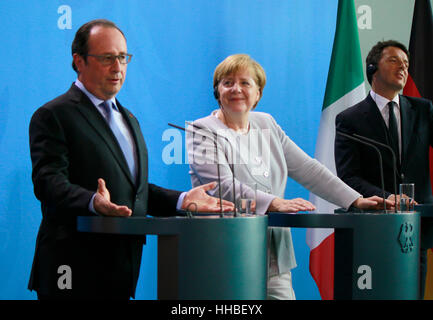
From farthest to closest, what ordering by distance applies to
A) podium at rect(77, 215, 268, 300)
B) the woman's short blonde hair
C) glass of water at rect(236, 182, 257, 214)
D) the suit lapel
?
the woman's short blonde hair, the suit lapel, glass of water at rect(236, 182, 257, 214), podium at rect(77, 215, 268, 300)

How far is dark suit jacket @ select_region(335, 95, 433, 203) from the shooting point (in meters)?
3.54

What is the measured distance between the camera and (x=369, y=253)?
236 cm

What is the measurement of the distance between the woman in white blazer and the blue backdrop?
5.37 ft

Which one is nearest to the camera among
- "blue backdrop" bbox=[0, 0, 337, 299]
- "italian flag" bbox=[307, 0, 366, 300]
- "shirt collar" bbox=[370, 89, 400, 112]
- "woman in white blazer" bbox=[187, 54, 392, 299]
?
Result: "woman in white blazer" bbox=[187, 54, 392, 299]

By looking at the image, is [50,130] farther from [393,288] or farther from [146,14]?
[146,14]

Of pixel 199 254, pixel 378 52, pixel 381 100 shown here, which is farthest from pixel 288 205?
pixel 378 52

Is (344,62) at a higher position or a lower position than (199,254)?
higher

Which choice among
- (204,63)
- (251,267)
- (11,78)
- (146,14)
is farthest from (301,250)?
(251,267)

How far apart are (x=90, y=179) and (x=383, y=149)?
1.87 metres

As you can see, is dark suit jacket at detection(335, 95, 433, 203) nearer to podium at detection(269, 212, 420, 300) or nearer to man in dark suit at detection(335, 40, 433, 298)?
man in dark suit at detection(335, 40, 433, 298)

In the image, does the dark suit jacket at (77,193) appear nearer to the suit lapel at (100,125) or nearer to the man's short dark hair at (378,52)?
the suit lapel at (100,125)

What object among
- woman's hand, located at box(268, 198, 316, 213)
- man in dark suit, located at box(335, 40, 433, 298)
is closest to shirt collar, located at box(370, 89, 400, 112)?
man in dark suit, located at box(335, 40, 433, 298)

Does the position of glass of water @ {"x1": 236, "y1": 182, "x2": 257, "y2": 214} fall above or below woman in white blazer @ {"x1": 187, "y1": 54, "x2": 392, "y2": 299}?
below

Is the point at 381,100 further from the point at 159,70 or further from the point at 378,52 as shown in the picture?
the point at 159,70
